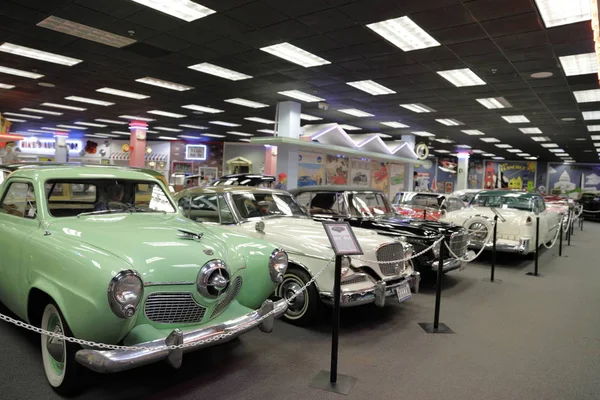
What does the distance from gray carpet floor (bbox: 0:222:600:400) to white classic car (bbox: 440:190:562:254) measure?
2.72 meters

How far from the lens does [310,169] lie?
14734 millimetres

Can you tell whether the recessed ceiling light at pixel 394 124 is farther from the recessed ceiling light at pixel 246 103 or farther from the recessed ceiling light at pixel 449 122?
the recessed ceiling light at pixel 246 103

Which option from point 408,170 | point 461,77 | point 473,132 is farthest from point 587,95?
point 408,170

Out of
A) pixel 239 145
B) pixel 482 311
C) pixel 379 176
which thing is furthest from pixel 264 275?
pixel 239 145

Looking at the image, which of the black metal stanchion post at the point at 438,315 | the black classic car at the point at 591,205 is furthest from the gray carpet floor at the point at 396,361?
the black classic car at the point at 591,205

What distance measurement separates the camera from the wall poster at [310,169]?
14305mm

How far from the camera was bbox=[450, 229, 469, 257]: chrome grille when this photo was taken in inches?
252

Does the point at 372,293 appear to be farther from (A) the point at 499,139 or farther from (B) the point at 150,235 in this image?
(A) the point at 499,139

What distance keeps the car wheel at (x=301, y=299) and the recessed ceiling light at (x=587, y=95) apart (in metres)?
10.7

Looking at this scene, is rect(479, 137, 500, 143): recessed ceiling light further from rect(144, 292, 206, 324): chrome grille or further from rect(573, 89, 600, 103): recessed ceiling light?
rect(144, 292, 206, 324): chrome grille

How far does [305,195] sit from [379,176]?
1238 centimetres

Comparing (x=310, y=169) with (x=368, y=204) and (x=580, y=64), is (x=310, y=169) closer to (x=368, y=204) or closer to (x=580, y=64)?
(x=368, y=204)

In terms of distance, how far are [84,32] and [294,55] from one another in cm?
424

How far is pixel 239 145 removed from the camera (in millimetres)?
29547
